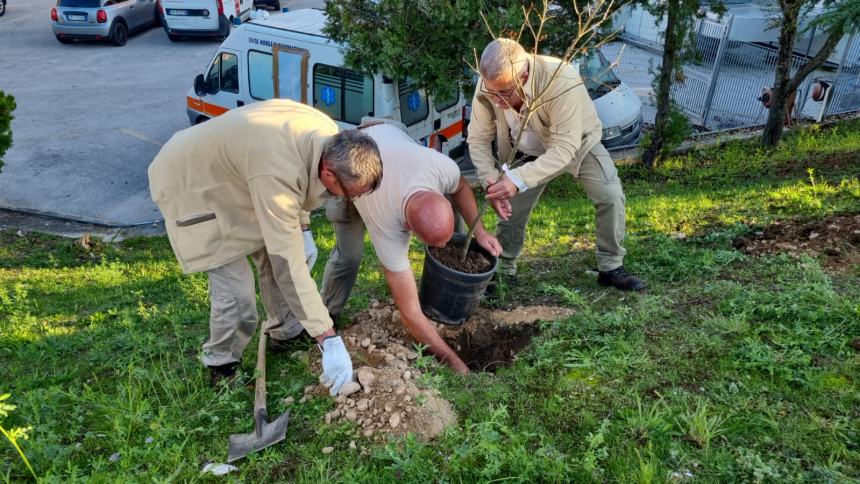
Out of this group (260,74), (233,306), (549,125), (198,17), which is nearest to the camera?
(233,306)

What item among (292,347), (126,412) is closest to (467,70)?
(292,347)

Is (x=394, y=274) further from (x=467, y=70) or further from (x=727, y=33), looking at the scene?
(x=727, y=33)

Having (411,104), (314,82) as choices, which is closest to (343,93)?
(314,82)

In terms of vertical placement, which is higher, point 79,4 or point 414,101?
point 414,101

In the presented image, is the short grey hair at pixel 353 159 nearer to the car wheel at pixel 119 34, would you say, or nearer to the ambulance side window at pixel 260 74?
the ambulance side window at pixel 260 74

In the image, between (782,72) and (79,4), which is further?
(79,4)

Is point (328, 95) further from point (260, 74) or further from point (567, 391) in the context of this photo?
point (567, 391)

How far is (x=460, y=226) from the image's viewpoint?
4824mm

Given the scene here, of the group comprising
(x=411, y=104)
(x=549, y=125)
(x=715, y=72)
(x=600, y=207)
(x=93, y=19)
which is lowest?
(x=93, y=19)

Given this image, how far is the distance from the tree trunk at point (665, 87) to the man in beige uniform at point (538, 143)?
3.76 metres

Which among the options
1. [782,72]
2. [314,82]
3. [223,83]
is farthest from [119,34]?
[782,72]

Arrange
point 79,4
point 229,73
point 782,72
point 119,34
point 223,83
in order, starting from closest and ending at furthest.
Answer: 1. point 782,72
2. point 229,73
3. point 223,83
4. point 79,4
5. point 119,34

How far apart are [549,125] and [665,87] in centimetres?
441

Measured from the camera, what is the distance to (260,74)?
853cm
